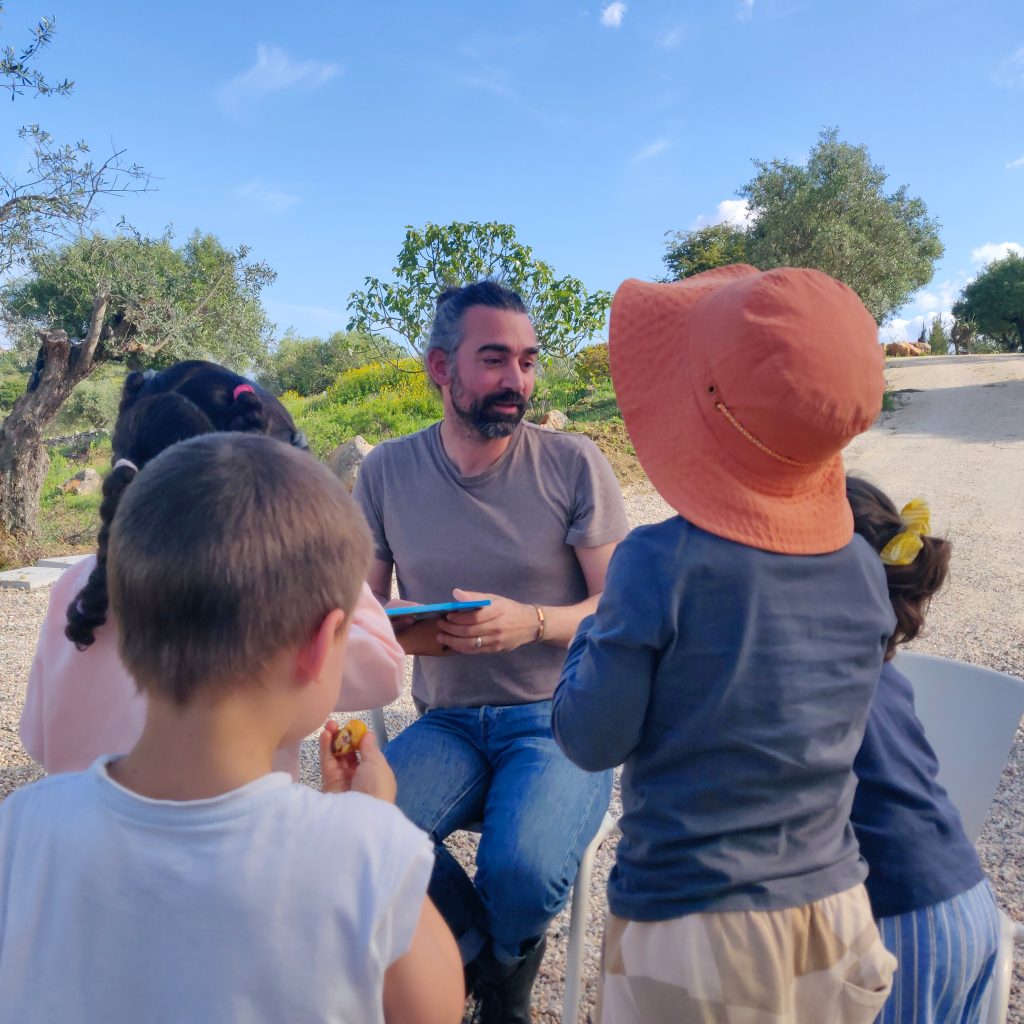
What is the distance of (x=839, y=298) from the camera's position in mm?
1178

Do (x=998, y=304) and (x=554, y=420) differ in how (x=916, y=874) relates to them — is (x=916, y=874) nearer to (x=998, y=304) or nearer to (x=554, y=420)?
(x=554, y=420)

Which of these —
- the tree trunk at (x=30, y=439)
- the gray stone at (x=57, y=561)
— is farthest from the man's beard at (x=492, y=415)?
the tree trunk at (x=30, y=439)

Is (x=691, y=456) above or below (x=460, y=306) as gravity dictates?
Answer: below

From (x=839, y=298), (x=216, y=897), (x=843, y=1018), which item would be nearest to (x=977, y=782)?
(x=843, y=1018)

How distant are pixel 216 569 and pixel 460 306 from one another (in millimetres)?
1777

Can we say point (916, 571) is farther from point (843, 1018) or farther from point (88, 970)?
point (88, 970)

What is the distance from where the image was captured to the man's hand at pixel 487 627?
Answer: 1943 millimetres

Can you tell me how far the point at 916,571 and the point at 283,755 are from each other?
3.77 ft

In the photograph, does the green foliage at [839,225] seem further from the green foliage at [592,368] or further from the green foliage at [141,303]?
the green foliage at [141,303]

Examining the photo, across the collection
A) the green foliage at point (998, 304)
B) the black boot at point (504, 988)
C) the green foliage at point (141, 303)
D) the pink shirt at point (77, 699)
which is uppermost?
the green foliage at point (998, 304)

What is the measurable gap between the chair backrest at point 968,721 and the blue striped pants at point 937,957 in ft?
1.71

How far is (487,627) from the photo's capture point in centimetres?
197

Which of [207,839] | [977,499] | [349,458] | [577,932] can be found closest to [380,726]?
[577,932]

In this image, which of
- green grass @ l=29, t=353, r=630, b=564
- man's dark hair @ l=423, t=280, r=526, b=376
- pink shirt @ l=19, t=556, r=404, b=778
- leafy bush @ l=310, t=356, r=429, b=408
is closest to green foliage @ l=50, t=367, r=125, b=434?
green grass @ l=29, t=353, r=630, b=564
